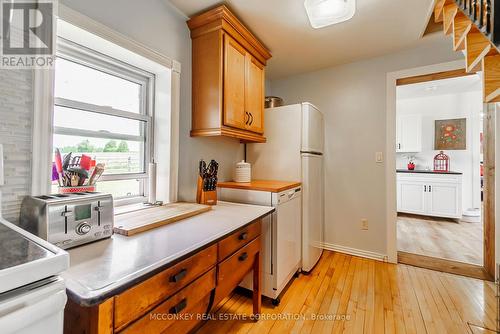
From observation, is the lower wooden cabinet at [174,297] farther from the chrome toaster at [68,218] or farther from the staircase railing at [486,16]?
the staircase railing at [486,16]

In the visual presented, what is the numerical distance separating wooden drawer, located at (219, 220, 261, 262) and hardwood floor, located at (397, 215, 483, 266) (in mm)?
2373

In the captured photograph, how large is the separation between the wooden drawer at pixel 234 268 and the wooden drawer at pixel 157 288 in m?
0.16

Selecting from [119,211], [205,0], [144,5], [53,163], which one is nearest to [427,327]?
[119,211]

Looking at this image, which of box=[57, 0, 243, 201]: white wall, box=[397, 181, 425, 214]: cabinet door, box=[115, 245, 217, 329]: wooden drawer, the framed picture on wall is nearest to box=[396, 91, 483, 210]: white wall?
the framed picture on wall

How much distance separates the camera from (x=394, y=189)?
7.91 feet

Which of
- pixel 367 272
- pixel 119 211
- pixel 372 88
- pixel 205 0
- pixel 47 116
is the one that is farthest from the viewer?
pixel 372 88

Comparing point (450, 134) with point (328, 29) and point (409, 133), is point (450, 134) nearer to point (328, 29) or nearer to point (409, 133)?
point (409, 133)

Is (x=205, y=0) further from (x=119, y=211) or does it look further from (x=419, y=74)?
(x=419, y=74)

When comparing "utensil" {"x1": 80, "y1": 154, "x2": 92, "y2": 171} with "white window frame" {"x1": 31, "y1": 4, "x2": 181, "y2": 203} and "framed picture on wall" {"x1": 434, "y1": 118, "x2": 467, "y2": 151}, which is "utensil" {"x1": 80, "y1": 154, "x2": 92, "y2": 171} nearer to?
"white window frame" {"x1": 31, "y1": 4, "x2": 181, "y2": 203}

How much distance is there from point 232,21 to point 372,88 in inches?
70.0

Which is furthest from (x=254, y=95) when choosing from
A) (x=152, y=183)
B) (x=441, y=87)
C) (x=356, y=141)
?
(x=441, y=87)

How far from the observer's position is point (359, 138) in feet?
8.57

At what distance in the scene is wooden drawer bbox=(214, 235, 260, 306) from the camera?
1120 mm

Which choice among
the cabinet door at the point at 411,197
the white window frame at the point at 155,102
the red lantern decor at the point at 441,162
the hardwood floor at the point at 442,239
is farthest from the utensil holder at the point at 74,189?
the red lantern decor at the point at 441,162
